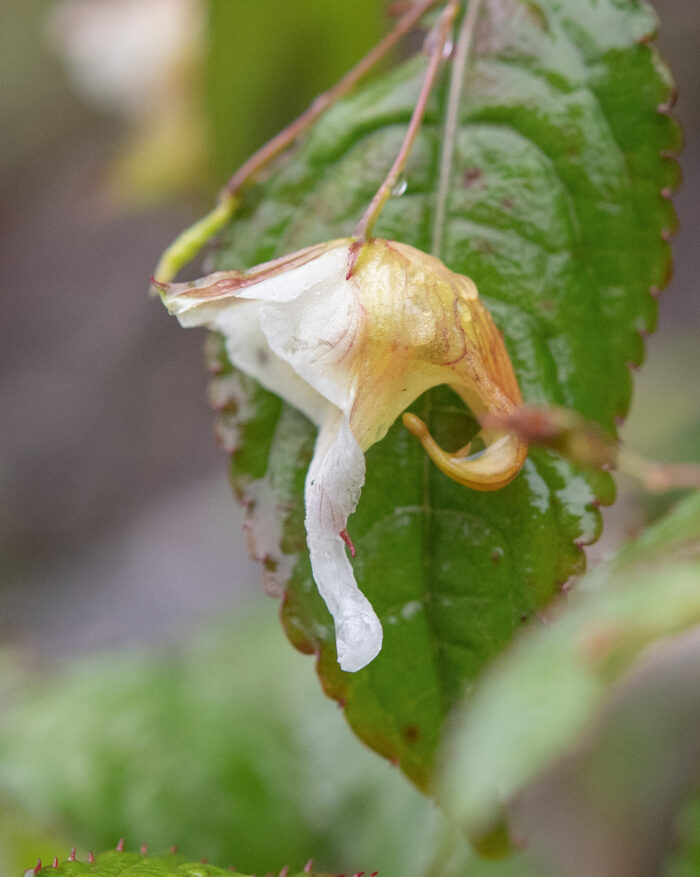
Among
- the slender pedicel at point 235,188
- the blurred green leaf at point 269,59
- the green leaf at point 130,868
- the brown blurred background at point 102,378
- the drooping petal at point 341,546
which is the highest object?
the slender pedicel at point 235,188

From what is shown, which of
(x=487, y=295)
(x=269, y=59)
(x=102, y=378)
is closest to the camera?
(x=487, y=295)

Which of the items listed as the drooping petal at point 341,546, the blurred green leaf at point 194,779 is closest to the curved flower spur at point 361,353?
the drooping petal at point 341,546

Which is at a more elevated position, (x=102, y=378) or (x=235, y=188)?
(x=235, y=188)

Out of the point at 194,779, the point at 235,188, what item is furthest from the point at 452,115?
the point at 194,779

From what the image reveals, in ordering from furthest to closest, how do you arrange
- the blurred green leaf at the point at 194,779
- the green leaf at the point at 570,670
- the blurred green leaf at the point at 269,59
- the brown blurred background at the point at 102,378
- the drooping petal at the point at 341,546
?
the brown blurred background at the point at 102,378
the blurred green leaf at the point at 269,59
the blurred green leaf at the point at 194,779
the drooping petal at the point at 341,546
the green leaf at the point at 570,670

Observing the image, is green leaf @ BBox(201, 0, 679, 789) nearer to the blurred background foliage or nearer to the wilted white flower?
the wilted white flower

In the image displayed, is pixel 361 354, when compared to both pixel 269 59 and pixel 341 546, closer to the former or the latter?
pixel 341 546

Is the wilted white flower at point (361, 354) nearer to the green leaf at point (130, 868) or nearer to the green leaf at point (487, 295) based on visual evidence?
the green leaf at point (487, 295)

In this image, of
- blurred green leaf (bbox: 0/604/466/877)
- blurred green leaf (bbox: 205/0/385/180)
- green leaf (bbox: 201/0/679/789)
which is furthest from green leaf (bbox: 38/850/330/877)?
blurred green leaf (bbox: 205/0/385/180)
